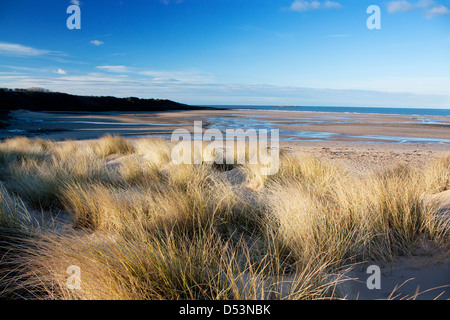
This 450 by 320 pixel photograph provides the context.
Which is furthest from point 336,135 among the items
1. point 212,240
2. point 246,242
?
point 212,240

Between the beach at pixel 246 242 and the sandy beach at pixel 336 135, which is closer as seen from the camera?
the beach at pixel 246 242

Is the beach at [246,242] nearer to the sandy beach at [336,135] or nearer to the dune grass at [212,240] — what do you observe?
the dune grass at [212,240]

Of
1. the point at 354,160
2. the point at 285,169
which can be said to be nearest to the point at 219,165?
the point at 285,169

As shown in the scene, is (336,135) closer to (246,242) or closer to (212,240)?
(246,242)

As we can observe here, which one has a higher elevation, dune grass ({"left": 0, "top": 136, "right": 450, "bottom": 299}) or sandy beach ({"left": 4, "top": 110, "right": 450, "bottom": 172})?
sandy beach ({"left": 4, "top": 110, "right": 450, "bottom": 172})

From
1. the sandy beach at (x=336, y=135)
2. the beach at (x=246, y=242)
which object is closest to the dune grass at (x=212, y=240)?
the beach at (x=246, y=242)

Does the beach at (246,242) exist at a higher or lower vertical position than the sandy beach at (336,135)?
lower

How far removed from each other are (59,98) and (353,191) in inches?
2361

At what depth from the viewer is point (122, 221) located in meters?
2.87

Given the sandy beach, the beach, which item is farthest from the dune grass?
the sandy beach

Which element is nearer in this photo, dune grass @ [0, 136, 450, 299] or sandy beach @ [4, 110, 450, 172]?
dune grass @ [0, 136, 450, 299]

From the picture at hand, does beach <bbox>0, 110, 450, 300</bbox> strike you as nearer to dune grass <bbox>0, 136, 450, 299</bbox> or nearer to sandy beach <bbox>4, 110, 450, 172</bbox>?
dune grass <bbox>0, 136, 450, 299</bbox>

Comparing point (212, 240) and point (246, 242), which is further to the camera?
point (246, 242)
